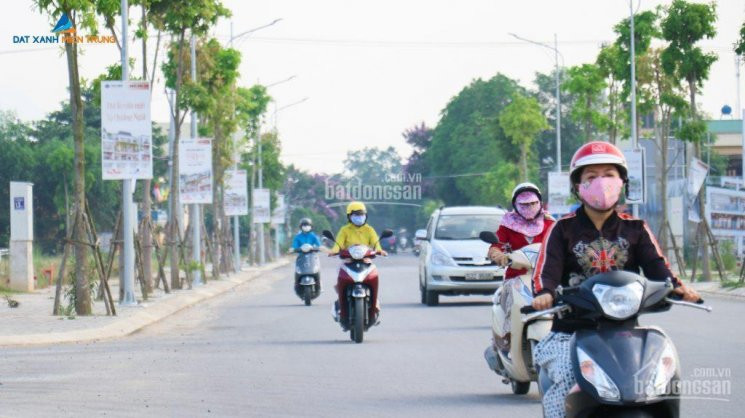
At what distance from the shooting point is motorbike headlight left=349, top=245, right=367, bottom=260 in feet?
59.8

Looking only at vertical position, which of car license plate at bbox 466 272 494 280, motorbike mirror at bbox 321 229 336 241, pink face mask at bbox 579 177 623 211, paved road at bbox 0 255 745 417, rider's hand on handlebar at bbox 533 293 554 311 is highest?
pink face mask at bbox 579 177 623 211

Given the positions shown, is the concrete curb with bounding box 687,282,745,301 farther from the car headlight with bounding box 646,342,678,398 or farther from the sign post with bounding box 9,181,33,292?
the car headlight with bounding box 646,342,678,398

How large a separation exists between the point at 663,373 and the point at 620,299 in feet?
1.26

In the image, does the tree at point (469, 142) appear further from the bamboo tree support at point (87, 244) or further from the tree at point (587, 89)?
the bamboo tree support at point (87, 244)

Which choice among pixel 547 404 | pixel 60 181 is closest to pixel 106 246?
pixel 60 181

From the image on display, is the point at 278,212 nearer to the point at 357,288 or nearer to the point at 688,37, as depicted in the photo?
the point at 688,37

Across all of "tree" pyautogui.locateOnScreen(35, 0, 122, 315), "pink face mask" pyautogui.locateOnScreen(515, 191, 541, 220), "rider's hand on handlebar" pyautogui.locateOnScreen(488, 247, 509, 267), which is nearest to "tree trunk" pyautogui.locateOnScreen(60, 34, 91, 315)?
"tree" pyautogui.locateOnScreen(35, 0, 122, 315)

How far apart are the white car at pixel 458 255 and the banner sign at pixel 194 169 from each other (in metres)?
10.4

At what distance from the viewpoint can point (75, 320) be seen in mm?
23797

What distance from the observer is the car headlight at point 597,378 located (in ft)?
21.3

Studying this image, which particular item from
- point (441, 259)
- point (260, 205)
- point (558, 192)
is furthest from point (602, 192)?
point (260, 205)

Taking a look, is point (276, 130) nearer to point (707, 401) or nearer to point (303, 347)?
point (303, 347)

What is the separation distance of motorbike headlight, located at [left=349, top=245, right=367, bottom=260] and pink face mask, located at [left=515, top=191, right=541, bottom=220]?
A: 18.9 feet

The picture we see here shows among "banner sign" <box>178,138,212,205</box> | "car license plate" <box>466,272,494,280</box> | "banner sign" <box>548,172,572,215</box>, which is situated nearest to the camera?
"car license plate" <box>466,272,494,280</box>
